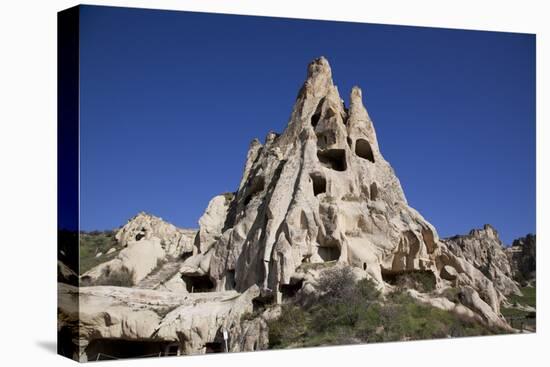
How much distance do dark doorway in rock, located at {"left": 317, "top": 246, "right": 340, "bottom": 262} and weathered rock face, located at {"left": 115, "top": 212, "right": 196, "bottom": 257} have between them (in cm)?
457

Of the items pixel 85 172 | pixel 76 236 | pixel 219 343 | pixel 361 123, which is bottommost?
pixel 219 343

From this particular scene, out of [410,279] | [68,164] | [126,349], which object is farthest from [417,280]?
[68,164]

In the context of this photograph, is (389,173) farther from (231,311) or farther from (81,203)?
(81,203)

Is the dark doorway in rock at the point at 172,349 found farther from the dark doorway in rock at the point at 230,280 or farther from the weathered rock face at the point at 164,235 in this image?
the weathered rock face at the point at 164,235

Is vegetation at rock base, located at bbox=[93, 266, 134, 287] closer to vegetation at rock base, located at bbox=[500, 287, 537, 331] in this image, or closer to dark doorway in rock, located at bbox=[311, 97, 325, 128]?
dark doorway in rock, located at bbox=[311, 97, 325, 128]

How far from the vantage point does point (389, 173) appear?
2453 centimetres

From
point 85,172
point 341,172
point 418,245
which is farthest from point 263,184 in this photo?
point 85,172

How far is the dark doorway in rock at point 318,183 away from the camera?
79.0 feet

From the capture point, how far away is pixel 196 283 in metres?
26.6

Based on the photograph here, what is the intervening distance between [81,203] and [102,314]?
2.93m

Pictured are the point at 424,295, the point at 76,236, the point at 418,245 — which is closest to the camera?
the point at 76,236

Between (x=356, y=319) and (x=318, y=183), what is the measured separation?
497 centimetres

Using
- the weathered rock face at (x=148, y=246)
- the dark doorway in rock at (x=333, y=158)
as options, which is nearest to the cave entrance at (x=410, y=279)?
the dark doorway in rock at (x=333, y=158)

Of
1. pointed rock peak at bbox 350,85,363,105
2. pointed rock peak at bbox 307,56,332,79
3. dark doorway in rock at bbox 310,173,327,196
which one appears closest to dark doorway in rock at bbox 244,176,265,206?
dark doorway in rock at bbox 310,173,327,196
